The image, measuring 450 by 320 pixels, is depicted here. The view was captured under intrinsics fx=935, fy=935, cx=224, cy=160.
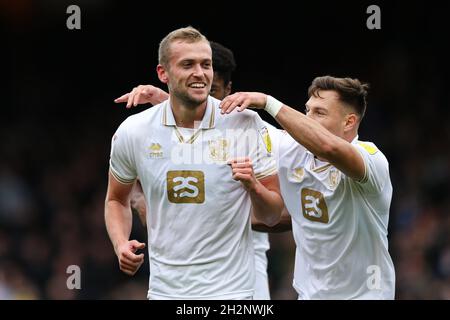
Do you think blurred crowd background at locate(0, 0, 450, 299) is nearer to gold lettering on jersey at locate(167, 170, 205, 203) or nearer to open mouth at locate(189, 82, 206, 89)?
gold lettering on jersey at locate(167, 170, 205, 203)

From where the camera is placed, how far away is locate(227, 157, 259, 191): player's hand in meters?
5.10

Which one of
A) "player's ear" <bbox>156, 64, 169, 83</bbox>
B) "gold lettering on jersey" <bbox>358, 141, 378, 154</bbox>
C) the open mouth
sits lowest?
"gold lettering on jersey" <bbox>358, 141, 378, 154</bbox>

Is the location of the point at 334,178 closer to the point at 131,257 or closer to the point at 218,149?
the point at 218,149

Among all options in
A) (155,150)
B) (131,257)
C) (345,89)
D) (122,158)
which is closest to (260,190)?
(155,150)

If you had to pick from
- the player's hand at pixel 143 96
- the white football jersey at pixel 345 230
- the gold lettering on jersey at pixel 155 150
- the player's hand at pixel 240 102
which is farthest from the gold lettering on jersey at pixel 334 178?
the player's hand at pixel 143 96

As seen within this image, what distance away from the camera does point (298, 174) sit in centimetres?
583

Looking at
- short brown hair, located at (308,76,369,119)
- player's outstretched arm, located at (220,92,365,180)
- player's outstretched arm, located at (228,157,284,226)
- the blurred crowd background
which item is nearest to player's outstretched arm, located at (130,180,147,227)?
player's outstretched arm, located at (228,157,284,226)

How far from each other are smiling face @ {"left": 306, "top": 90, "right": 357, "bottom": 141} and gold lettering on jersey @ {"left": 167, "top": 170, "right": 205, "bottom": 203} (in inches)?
35.7

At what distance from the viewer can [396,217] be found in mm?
11758

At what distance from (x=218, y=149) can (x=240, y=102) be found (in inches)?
14.8

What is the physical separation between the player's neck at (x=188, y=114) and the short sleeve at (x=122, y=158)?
0.33 metres

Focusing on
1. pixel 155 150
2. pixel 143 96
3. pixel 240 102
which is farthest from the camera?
pixel 143 96
